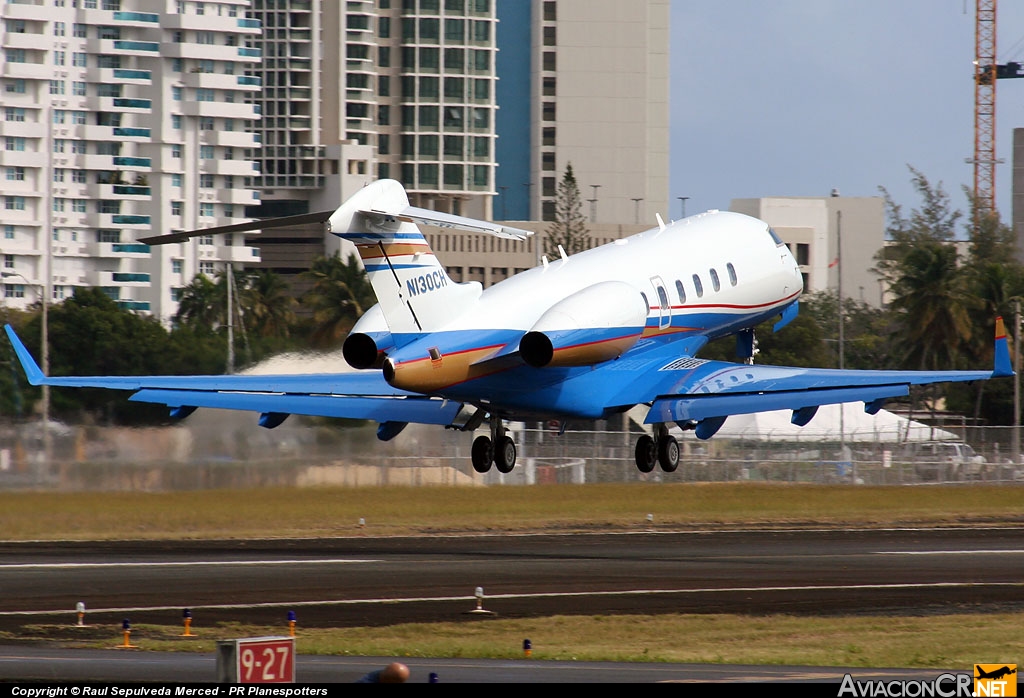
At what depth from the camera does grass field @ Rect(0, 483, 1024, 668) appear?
37.0 meters

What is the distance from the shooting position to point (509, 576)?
50.3 meters

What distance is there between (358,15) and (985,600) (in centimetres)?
16207

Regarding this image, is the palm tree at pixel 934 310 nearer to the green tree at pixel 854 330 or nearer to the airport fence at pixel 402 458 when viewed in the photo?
the green tree at pixel 854 330

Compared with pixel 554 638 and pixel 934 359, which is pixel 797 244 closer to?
pixel 934 359

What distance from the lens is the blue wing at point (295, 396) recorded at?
1476 inches

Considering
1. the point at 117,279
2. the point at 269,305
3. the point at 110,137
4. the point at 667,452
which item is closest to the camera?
the point at 667,452

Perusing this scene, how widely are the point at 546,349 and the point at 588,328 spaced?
4.03 feet

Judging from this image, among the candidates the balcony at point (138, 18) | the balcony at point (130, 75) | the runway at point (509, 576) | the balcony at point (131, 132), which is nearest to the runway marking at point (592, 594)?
the runway at point (509, 576)

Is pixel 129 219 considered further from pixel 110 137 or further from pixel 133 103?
pixel 133 103

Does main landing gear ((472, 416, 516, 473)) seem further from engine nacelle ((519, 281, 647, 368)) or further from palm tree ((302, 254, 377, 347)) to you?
palm tree ((302, 254, 377, 347))

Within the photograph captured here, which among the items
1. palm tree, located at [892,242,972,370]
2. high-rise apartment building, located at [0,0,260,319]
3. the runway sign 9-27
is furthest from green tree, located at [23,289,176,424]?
high-rise apartment building, located at [0,0,260,319]

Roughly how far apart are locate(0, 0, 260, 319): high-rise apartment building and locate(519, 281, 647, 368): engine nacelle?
12156 centimetres

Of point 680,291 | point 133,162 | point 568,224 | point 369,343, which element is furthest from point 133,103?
point 369,343

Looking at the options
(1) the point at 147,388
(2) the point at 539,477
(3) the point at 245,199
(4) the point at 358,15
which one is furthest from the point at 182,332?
(4) the point at 358,15
